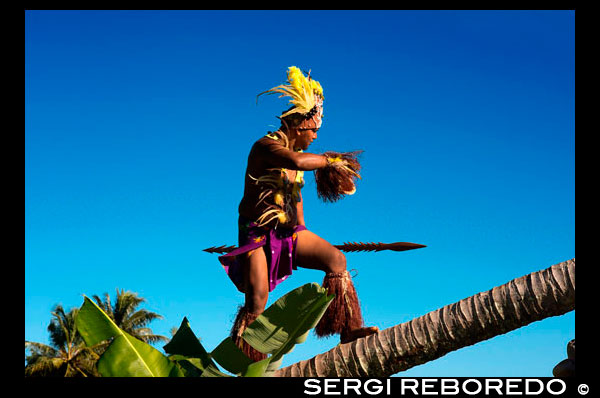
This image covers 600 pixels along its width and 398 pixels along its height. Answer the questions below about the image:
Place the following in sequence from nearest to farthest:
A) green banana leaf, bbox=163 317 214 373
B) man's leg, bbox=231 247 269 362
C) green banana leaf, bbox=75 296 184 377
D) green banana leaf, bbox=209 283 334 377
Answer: green banana leaf, bbox=75 296 184 377 < green banana leaf, bbox=209 283 334 377 < green banana leaf, bbox=163 317 214 373 < man's leg, bbox=231 247 269 362

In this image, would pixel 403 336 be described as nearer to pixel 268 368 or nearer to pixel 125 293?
pixel 268 368

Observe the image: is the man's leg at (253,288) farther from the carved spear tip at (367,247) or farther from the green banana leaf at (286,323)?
the green banana leaf at (286,323)

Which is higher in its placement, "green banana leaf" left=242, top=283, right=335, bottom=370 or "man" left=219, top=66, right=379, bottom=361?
"man" left=219, top=66, right=379, bottom=361

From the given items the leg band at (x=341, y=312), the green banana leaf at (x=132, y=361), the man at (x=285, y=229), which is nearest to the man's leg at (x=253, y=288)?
the man at (x=285, y=229)

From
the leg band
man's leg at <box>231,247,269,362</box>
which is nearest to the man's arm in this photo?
man's leg at <box>231,247,269,362</box>

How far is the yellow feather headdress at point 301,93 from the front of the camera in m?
5.09

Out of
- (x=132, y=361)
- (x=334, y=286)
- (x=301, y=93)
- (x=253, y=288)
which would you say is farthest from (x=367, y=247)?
(x=132, y=361)

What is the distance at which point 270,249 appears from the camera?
4957 millimetres

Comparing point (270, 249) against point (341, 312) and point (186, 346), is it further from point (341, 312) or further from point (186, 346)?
point (186, 346)

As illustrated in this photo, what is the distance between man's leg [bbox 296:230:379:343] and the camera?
4742mm

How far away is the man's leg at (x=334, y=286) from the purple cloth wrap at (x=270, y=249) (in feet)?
0.24

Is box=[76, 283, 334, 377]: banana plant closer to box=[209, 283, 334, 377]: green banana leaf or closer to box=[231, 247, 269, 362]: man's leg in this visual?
box=[209, 283, 334, 377]: green banana leaf
